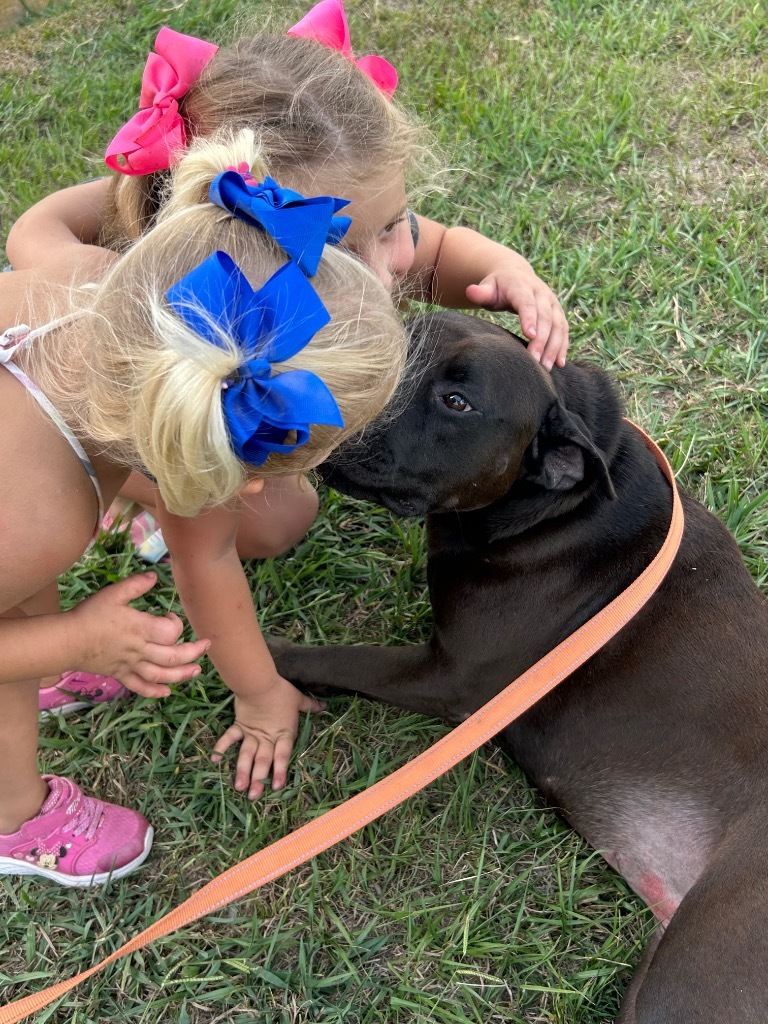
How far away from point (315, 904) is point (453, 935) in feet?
1.27

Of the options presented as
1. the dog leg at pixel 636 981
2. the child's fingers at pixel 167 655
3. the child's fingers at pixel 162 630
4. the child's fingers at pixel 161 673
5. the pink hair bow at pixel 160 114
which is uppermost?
the pink hair bow at pixel 160 114

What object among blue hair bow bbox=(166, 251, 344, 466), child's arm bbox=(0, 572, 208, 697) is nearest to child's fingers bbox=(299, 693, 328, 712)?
child's arm bbox=(0, 572, 208, 697)

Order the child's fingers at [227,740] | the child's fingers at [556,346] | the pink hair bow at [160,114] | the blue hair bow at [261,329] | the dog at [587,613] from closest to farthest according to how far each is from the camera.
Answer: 1. the blue hair bow at [261,329]
2. the pink hair bow at [160,114]
3. the dog at [587,613]
4. the child's fingers at [556,346]
5. the child's fingers at [227,740]

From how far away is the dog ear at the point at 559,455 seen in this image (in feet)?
7.70

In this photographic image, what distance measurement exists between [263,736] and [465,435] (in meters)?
1.11

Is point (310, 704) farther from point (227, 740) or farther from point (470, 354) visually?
point (470, 354)

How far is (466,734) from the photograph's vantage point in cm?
219

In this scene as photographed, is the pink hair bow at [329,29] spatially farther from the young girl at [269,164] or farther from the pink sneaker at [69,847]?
the pink sneaker at [69,847]

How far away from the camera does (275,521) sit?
300 cm

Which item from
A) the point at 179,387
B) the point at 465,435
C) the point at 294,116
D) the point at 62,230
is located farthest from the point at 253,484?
the point at 62,230

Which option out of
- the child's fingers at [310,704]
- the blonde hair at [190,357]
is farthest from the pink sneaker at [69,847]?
the blonde hair at [190,357]

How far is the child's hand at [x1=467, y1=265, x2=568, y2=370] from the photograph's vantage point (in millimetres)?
2607

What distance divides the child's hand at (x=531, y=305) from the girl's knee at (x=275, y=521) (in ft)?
2.70

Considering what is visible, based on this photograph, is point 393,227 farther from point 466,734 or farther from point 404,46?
point 404,46
